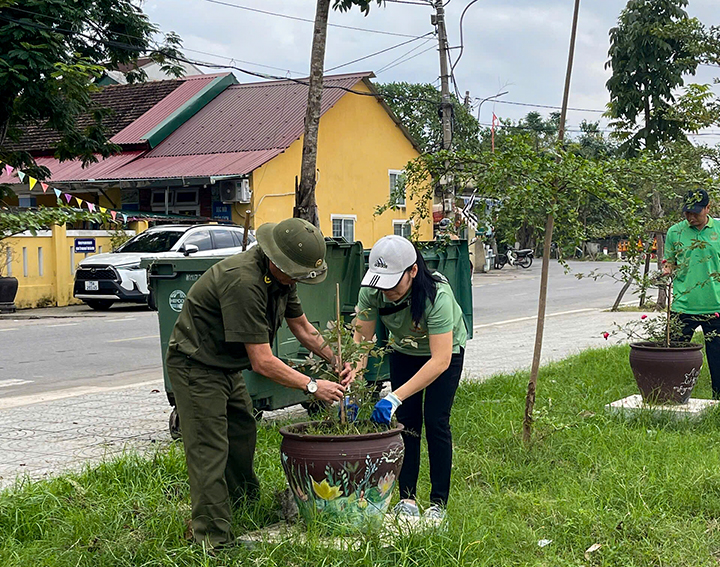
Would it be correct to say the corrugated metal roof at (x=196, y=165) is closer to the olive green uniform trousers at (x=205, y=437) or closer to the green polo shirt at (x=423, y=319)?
the green polo shirt at (x=423, y=319)

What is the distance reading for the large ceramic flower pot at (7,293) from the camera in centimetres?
1903

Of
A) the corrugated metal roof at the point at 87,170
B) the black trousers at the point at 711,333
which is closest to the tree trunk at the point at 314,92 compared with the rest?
the black trousers at the point at 711,333

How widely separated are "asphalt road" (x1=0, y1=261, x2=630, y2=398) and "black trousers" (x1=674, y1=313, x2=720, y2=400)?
5.73 metres

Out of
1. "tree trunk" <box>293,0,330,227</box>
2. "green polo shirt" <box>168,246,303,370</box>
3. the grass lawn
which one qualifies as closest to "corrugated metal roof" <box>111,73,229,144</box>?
"tree trunk" <box>293,0,330,227</box>

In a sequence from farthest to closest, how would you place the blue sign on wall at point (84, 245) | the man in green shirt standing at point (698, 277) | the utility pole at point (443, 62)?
the utility pole at point (443, 62), the blue sign on wall at point (84, 245), the man in green shirt standing at point (698, 277)

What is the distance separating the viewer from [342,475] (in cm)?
406

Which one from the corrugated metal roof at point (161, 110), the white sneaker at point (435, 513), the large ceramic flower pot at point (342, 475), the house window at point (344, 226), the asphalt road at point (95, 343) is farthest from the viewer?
the house window at point (344, 226)

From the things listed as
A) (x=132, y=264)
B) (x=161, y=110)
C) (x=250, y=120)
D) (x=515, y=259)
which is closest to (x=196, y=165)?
(x=250, y=120)

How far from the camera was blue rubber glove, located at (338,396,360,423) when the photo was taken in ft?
14.6

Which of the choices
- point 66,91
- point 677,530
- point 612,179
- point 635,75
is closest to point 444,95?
point 635,75

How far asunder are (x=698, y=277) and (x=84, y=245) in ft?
55.4

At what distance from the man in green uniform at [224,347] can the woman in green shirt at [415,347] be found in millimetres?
404

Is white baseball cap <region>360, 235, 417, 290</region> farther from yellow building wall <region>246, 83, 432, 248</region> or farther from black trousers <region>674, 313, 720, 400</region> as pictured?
yellow building wall <region>246, 83, 432, 248</region>

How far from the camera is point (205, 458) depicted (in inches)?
165
